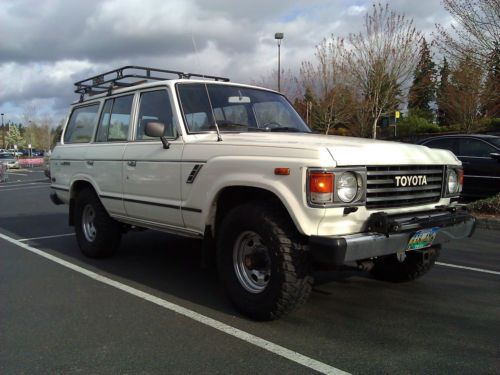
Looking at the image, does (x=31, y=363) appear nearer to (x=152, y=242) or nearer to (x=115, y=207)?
(x=115, y=207)

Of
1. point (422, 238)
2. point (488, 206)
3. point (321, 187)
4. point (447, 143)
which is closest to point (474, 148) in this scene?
point (447, 143)

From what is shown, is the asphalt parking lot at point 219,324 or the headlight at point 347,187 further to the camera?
the headlight at point 347,187

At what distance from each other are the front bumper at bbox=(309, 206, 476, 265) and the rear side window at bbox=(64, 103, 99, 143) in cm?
395

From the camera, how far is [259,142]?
4.08 metres

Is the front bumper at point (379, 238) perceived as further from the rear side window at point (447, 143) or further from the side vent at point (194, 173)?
the rear side window at point (447, 143)

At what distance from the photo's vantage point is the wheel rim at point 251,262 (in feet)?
13.3

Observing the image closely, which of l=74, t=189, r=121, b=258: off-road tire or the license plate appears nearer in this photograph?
the license plate

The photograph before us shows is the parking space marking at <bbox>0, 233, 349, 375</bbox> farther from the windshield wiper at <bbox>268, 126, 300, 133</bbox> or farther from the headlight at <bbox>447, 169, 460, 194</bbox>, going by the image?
the headlight at <bbox>447, 169, 460, 194</bbox>

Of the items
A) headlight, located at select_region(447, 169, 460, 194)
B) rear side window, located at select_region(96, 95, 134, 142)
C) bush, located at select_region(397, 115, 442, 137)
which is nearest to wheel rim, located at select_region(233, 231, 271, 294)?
headlight, located at select_region(447, 169, 460, 194)

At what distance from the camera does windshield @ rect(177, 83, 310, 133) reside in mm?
4871

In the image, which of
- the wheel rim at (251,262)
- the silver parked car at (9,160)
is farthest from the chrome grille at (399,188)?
the silver parked car at (9,160)

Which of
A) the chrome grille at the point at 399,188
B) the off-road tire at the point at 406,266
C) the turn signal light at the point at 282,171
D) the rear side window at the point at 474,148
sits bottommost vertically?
the off-road tire at the point at 406,266

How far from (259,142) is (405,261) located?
85.5 inches

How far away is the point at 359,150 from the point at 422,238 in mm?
915
